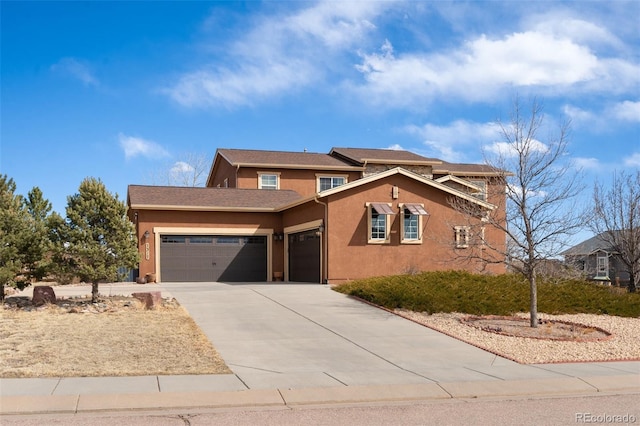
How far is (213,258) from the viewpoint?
28938mm

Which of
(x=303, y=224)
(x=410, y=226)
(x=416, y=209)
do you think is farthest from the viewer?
(x=303, y=224)

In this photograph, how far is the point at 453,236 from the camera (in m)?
26.2

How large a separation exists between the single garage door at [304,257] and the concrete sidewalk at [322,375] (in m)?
9.22

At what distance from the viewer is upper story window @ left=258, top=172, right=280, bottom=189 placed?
34.4 m

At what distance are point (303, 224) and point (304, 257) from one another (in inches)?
59.8

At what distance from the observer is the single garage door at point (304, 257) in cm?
2573

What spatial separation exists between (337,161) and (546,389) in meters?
27.9

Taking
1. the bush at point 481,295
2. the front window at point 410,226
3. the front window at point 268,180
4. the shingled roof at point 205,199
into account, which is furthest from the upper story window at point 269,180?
the bush at point 481,295

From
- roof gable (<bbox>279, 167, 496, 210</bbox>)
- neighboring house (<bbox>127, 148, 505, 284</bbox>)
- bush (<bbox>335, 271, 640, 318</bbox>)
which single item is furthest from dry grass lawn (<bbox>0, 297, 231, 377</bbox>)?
neighboring house (<bbox>127, 148, 505, 284</bbox>)

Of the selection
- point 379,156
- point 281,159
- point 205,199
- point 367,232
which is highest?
point 379,156

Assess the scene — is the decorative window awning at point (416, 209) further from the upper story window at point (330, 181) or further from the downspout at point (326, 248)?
the upper story window at point (330, 181)

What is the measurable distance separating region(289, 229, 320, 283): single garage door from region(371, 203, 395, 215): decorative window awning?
2.69 meters

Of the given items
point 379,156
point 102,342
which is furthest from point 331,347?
point 379,156

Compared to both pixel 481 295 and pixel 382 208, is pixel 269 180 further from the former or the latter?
pixel 481 295
